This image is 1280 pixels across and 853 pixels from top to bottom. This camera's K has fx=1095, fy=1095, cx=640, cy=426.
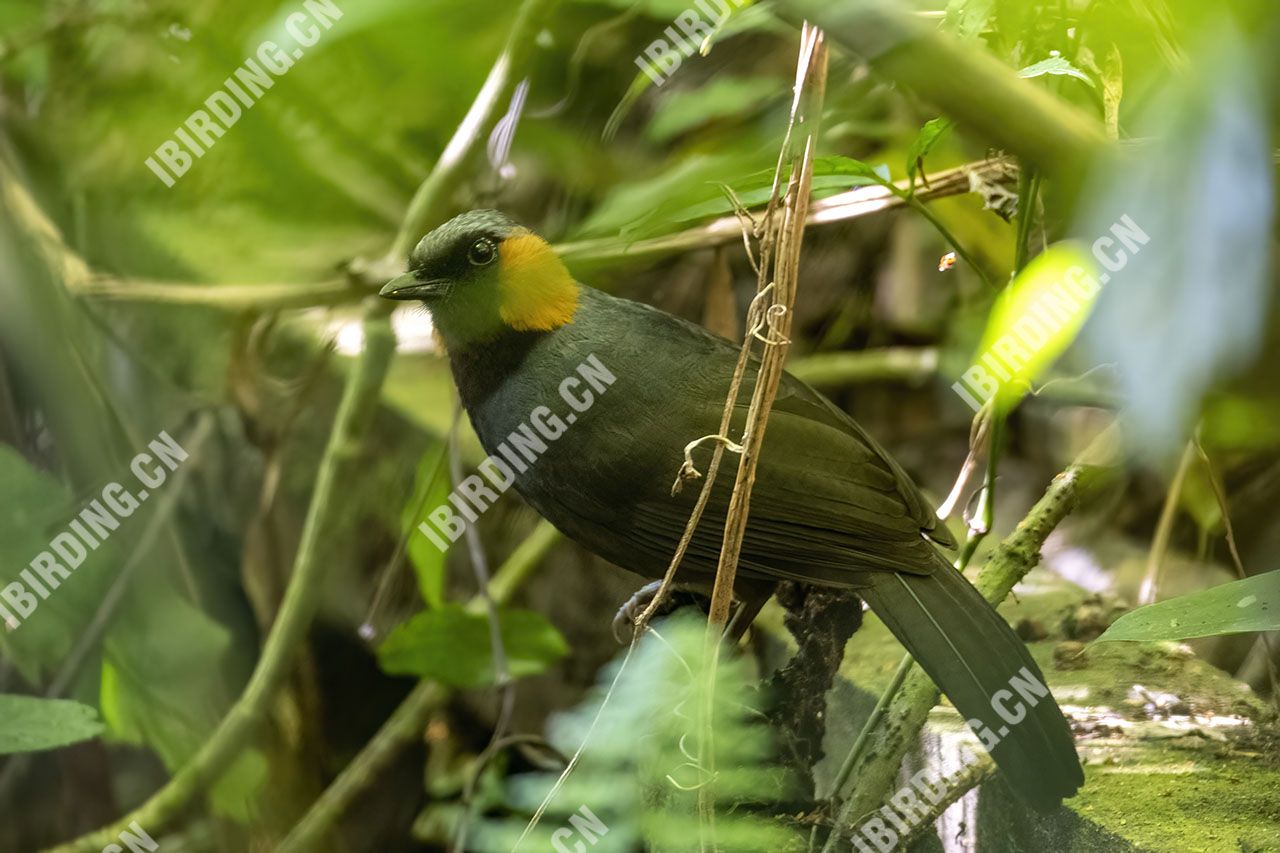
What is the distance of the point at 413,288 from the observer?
1568 mm

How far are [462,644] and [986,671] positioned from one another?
1331mm

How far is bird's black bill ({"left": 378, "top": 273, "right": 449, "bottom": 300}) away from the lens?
5.10 feet

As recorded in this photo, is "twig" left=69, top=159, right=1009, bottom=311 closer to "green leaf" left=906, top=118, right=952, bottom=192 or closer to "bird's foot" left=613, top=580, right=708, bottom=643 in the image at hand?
"green leaf" left=906, top=118, right=952, bottom=192

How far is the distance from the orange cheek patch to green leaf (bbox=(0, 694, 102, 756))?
3.50 feet

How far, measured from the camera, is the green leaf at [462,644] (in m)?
2.38

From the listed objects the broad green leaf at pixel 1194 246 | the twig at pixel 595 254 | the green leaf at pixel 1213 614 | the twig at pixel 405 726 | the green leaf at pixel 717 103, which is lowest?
the twig at pixel 405 726

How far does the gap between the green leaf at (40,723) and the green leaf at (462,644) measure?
0.63 metres

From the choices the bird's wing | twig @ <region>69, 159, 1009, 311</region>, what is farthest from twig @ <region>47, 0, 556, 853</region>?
the bird's wing

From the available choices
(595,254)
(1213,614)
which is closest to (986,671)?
(1213,614)

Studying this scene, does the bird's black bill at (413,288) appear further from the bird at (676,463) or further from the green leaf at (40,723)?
the green leaf at (40,723)

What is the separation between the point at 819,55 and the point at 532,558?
177 cm

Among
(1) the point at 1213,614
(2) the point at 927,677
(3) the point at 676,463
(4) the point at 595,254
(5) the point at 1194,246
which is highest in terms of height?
(4) the point at 595,254

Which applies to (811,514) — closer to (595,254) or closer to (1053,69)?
(1053,69)

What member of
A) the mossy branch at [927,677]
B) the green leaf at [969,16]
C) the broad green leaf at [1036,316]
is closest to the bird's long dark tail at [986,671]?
the mossy branch at [927,677]
